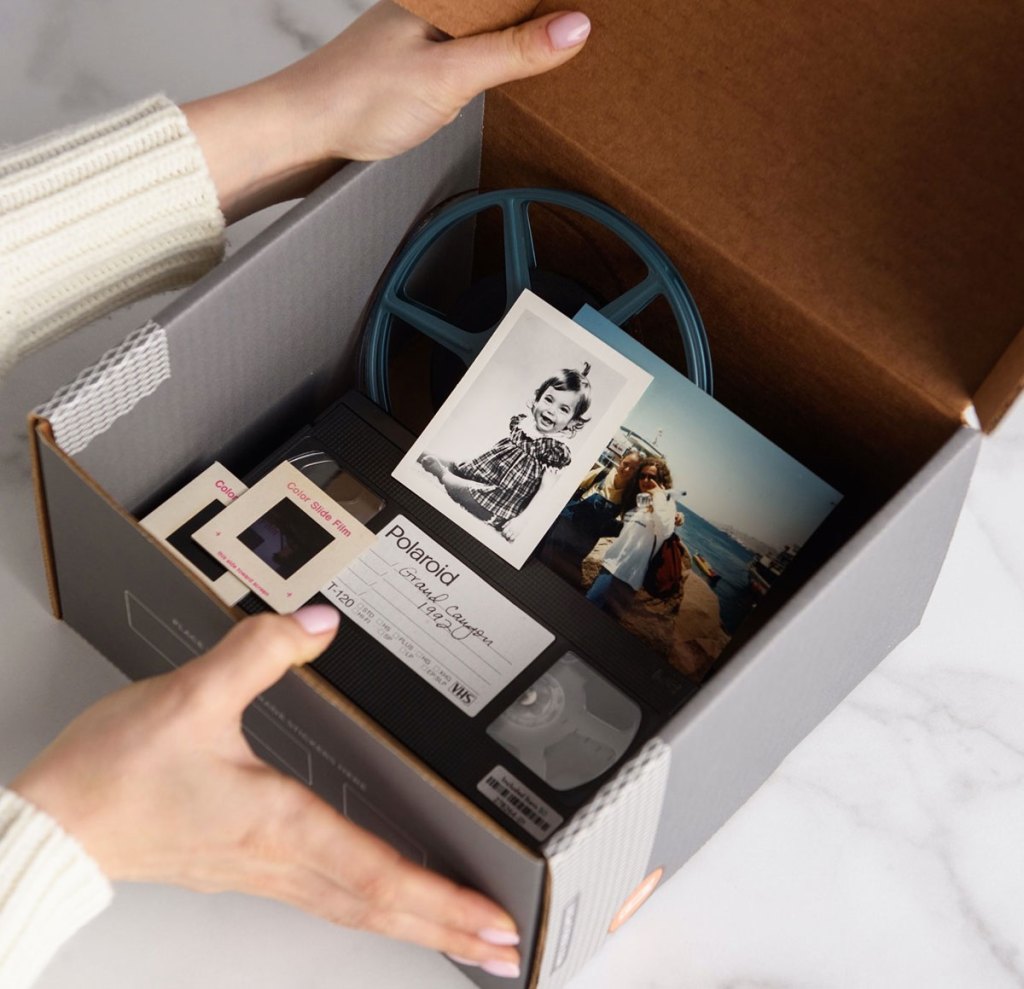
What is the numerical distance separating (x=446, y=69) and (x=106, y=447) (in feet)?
1.21

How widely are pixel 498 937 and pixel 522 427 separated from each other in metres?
0.39

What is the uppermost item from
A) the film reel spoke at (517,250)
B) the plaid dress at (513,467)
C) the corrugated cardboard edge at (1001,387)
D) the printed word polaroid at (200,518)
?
the corrugated cardboard edge at (1001,387)

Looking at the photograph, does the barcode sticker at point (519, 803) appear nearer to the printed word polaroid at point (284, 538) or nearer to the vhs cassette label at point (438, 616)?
the vhs cassette label at point (438, 616)

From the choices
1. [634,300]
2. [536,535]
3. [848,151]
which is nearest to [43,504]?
[536,535]

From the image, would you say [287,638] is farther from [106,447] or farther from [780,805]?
[780,805]

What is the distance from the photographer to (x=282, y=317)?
1048 millimetres

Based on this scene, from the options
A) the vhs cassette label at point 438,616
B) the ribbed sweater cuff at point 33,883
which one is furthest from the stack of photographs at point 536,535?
the ribbed sweater cuff at point 33,883

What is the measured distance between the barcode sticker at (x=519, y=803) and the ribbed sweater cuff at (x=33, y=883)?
0.83ft

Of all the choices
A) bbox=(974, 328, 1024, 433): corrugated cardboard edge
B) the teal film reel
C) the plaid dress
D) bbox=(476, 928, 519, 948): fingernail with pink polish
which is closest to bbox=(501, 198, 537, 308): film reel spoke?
the teal film reel

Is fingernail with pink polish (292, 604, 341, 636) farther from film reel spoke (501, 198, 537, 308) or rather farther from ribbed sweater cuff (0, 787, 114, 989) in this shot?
film reel spoke (501, 198, 537, 308)

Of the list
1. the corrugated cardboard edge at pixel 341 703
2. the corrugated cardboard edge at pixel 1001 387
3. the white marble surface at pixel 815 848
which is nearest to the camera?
the corrugated cardboard edge at pixel 341 703

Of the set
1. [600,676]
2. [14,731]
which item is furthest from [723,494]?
[14,731]

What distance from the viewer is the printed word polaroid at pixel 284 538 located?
1012 mm

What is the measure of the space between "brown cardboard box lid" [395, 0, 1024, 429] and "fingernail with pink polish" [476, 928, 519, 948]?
0.45 m
